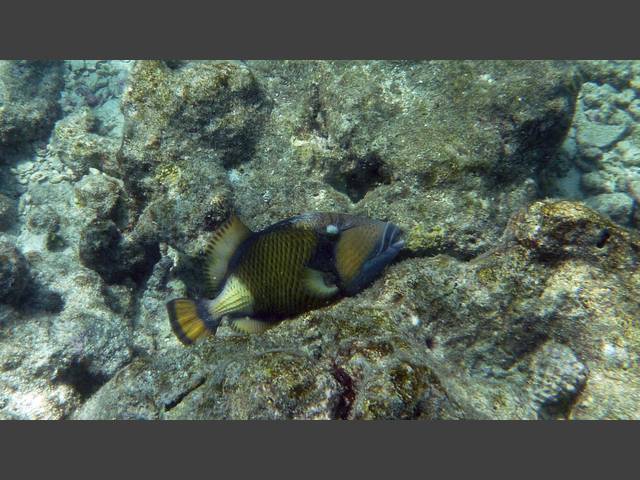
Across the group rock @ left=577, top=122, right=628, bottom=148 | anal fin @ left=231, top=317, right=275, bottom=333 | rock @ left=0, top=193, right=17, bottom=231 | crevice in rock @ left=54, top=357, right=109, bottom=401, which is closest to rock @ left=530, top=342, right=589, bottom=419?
anal fin @ left=231, top=317, right=275, bottom=333

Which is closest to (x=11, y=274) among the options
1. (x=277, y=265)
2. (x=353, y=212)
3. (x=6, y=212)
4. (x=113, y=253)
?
(x=113, y=253)

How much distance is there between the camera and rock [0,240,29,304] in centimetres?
338

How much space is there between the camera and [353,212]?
3445 mm

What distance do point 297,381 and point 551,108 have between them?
3256 mm

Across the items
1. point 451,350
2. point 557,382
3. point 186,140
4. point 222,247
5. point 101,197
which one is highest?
point 186,140

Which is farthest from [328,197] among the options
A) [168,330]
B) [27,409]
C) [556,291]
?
[27,409]

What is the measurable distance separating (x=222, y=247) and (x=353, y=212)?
1.52m

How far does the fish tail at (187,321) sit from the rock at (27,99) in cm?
509

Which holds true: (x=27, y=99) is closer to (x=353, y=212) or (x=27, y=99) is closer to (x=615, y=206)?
(x=353, y=212)

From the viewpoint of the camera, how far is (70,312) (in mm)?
3580

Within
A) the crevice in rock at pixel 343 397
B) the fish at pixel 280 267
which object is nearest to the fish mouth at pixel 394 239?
the fish at pixel 280 267

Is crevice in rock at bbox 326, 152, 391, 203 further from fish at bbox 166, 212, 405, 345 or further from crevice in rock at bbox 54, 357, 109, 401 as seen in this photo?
crevice in rock at bbox 54, 357, 109, 401

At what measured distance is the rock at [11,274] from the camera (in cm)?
338

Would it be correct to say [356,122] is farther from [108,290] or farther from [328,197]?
[108,290]
